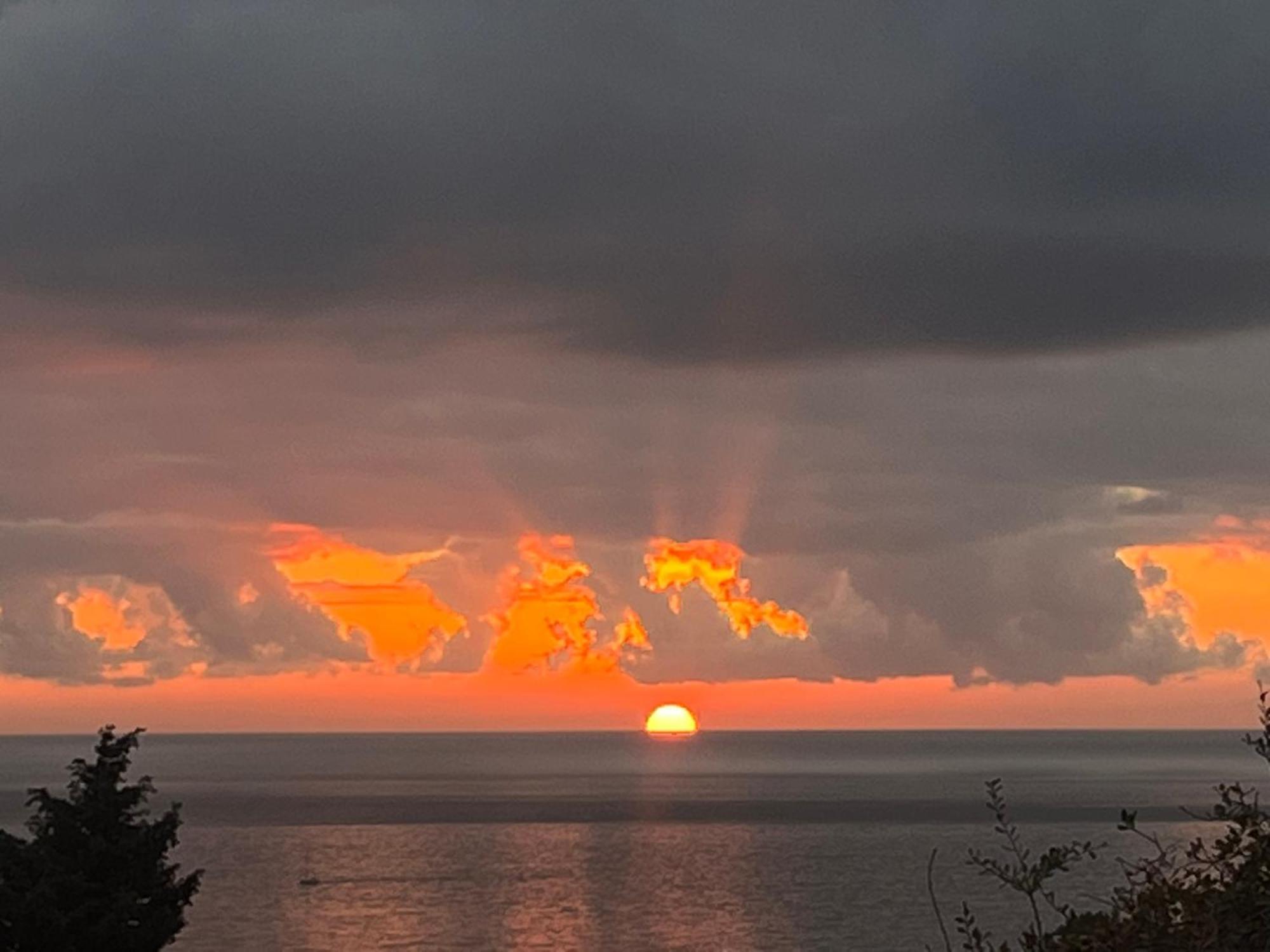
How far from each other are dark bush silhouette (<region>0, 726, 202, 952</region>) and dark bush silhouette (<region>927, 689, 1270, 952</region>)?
31.8 meters

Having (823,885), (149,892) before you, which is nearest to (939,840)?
(823,885)

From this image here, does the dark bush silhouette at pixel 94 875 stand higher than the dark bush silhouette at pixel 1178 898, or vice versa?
the dark bush silhouette at pixel 94 875

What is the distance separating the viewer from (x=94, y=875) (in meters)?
41.3

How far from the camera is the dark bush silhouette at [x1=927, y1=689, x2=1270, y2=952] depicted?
9.95m

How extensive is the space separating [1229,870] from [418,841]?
192 metres

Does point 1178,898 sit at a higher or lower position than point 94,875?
lower

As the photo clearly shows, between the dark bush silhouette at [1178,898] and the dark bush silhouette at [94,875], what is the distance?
31.8 metres

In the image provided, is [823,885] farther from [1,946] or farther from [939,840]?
[1,946]

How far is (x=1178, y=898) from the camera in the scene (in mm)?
10352

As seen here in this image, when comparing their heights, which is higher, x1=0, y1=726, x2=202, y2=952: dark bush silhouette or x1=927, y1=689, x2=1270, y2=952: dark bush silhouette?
x1=0, y1=726, x2=202, y2=952: dark bush silhouette

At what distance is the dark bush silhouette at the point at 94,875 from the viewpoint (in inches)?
1538

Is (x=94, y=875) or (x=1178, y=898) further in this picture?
(x=94, y=875)

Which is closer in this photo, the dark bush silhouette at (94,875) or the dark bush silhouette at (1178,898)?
the dark bush silhouette at (1178,898)

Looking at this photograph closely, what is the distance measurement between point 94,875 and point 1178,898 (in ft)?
114
